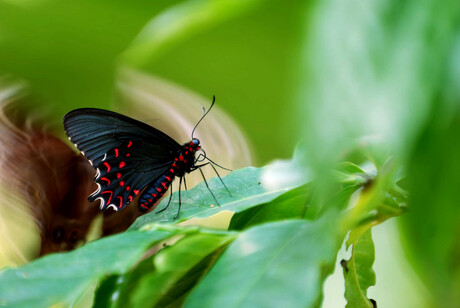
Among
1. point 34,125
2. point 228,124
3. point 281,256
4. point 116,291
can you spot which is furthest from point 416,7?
point 34,125

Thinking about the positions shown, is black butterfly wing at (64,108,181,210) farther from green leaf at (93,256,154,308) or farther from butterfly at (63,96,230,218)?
green leaf at (93,256,154,308)

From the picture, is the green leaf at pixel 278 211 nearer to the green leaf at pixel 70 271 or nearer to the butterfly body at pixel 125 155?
the green leaf at pixel 70 271

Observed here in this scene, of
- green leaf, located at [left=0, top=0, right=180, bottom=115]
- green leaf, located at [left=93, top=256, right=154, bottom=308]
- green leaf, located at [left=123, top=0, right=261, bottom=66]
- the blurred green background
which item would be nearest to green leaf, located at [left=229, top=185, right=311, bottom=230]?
green leaf, located at [left=93, top=256, right=154, bottom=308]

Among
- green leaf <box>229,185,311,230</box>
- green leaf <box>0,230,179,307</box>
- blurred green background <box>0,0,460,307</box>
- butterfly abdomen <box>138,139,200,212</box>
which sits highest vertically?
blurred green background <box>0,0,460,307</box>

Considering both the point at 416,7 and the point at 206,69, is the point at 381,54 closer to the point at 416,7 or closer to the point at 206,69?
the point at 416,7

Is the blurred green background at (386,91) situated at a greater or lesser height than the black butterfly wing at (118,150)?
greater

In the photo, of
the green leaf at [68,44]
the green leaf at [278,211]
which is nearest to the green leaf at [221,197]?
the green leaf at [278,211]
